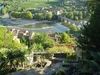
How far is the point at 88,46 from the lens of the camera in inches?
236

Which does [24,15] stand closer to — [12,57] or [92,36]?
[12,57]

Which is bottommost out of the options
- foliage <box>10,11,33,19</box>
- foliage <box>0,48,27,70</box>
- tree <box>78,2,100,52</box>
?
foliage <box>10,11,33,19</box>

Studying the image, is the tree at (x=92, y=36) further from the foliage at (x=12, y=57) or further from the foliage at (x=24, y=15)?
the foliage at (x=24, y=15)

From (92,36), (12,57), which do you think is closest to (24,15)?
(12,57)

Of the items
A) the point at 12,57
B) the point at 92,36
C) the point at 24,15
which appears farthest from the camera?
the point at 24,15

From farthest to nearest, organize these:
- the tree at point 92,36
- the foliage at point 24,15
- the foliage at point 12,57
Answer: the foliage at point 24,15
the foliage at point 12,57
the tree at point 92,36

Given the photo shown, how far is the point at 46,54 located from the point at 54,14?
52916 millimetres

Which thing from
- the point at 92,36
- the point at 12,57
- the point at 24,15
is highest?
the point at 92,36

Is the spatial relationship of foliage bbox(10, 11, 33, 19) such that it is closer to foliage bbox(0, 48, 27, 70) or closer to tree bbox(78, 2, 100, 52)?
foliage bbox(0, 48, 27, 70)

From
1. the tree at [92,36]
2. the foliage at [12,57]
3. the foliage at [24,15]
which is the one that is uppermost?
the tree at [92,36]

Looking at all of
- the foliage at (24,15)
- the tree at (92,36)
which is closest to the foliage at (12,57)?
the tree at (92,36)

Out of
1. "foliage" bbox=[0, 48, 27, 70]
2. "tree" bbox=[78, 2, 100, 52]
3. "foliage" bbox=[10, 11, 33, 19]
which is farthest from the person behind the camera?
"foliage" bbox=[10, 11, 33, 19]

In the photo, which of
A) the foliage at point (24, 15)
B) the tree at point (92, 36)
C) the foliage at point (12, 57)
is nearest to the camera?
the tree at point (92, 36)

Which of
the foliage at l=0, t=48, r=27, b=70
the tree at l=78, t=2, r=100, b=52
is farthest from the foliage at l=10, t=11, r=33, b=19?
the tree at l=78, t=2, r=100, b=52
